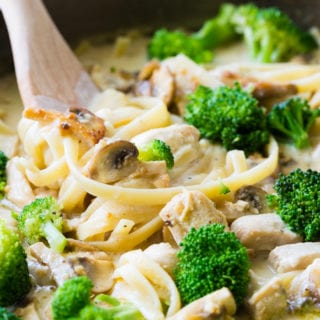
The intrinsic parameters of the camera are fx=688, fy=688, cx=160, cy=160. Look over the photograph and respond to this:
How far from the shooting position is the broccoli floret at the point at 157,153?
14.6 feet

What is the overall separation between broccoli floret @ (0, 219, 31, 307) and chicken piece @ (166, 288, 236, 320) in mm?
869

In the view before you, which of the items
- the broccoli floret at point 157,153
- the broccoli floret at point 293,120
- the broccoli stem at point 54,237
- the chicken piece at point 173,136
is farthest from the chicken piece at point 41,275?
the broccoli floret at point 293,120

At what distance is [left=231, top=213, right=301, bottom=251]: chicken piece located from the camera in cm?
423

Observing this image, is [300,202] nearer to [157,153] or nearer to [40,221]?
[157,153]

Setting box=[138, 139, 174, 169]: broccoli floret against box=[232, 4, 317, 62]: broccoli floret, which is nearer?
box=[138, 139, 174, 169]: broccoli floret

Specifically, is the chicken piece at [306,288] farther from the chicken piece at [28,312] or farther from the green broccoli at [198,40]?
the green broccoli at [198,40]

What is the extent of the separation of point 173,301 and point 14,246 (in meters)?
0.96

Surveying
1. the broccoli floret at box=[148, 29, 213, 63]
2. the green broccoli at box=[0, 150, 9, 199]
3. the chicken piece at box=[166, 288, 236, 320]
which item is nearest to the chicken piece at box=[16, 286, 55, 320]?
the chicken piece at box=[166, 288, 236, 320]

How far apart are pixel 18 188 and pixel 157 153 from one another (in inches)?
40.8

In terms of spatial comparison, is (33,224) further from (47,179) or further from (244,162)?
(244,162)

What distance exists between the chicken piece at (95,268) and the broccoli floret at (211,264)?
451mm

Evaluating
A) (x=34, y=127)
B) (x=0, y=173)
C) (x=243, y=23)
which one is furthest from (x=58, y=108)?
(x=243, y=23)

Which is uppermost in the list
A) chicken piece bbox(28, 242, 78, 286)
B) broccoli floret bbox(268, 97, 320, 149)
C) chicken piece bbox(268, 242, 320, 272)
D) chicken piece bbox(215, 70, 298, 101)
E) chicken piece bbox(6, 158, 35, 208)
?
chicken piece bbox(6, 158, 35, 208)

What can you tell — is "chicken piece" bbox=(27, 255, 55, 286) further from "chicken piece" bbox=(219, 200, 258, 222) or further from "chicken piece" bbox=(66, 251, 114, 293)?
"chicken piece" bbox=(219, 200, 258, 222)
